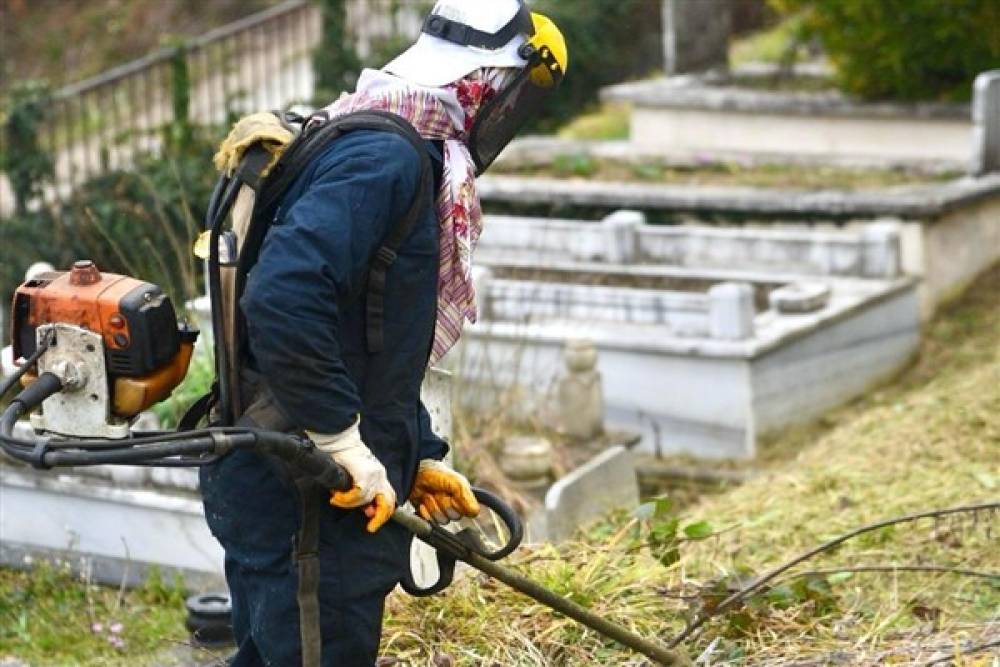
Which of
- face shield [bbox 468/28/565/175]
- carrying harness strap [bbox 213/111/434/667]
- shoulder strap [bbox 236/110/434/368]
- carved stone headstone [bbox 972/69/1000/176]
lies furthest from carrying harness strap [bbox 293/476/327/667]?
carved stone headstone [bbox 972/69/1000/176]

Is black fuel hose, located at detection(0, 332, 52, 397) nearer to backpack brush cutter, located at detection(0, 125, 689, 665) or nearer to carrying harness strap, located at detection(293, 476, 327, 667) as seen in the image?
backpack brush cutter, located at detection(0, 125, 689, 665)

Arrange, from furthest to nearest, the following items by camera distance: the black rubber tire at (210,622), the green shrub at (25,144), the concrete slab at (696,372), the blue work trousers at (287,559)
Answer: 1. the green shrub at (25,144)
2. the concrete slab at (696,372)
3. the black rubber tire at (210,622)
4. the blue work trousers at (287,559)

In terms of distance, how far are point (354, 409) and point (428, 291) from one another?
0.35 m

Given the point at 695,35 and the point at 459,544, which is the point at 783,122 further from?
the point at 459,544

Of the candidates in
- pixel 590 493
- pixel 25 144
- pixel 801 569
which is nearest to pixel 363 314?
pixel 801 569

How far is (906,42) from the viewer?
11727 mm

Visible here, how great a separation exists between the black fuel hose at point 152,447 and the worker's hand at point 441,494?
0.62m

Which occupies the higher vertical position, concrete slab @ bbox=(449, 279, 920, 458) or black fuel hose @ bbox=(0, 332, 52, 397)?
black fuel hose @ bbox=(0, 332, 52, 397)

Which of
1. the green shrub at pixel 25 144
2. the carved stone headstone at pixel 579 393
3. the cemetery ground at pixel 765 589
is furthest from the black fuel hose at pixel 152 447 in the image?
the green shrub at pixel 25 144

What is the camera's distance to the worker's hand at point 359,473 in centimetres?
360

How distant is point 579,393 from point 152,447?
4.63 metres

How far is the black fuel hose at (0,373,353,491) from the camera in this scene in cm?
346

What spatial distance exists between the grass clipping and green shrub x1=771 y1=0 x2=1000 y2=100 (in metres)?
Answer: 4.11

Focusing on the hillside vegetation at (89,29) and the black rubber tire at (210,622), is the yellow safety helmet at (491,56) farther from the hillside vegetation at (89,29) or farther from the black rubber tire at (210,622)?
the hillside vegetation at (89,29)
